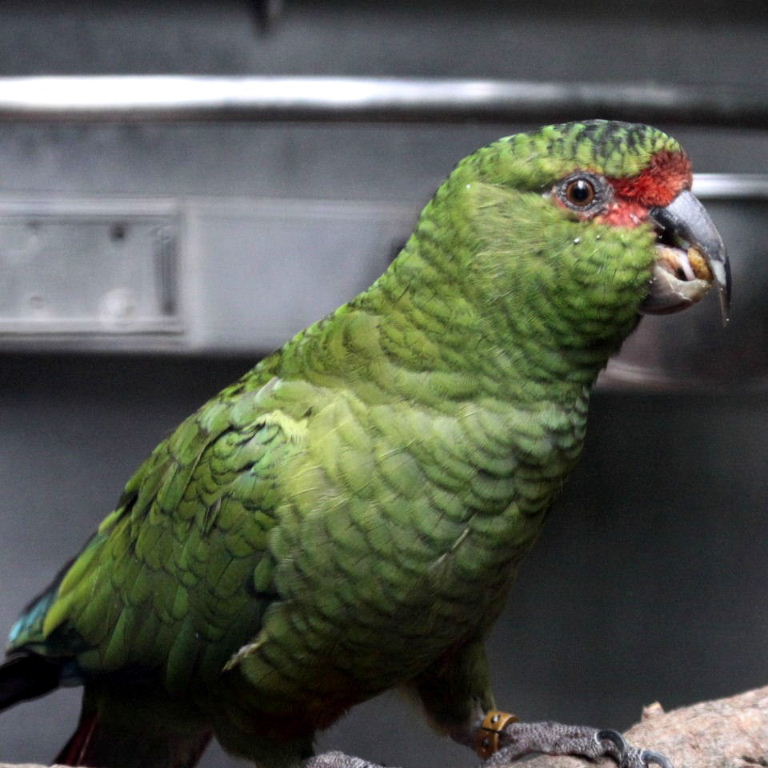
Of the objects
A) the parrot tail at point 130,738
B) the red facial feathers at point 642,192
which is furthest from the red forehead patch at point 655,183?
the parrot tail at point 130,738

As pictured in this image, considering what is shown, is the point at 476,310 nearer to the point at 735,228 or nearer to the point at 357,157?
the point at 735,228

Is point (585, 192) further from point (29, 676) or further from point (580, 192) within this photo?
point (29, 676)

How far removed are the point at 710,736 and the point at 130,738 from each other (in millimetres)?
511

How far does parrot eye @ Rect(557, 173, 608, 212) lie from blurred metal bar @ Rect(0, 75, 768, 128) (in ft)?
1.20

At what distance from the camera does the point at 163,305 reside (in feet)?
3.87

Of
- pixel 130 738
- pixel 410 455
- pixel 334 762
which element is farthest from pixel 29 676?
pixel 410 455

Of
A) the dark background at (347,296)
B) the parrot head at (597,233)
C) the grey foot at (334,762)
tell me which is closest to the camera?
the parrot head at (597,233)

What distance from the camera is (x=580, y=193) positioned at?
0.63 meters

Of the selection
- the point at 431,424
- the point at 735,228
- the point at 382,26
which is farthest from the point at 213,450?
the point at 382,26

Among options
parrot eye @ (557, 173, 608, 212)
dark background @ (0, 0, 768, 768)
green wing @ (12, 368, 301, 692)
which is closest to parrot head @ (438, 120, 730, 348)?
parrot eye @ (557, 173, 608, 212)

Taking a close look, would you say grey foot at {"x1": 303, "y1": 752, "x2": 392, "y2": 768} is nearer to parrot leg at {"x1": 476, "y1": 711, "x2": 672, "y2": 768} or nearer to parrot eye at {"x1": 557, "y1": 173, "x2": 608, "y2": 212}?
parrot leg at {"x1": 476, "y1": 711, "x2": 672, "y2": 768}

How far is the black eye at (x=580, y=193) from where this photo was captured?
626mm

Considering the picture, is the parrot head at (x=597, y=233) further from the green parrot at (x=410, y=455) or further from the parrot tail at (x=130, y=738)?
the parrot tail at (x=130, y=738)

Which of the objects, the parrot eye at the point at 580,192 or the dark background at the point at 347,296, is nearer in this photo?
the parrot eye at the point at 580,192
